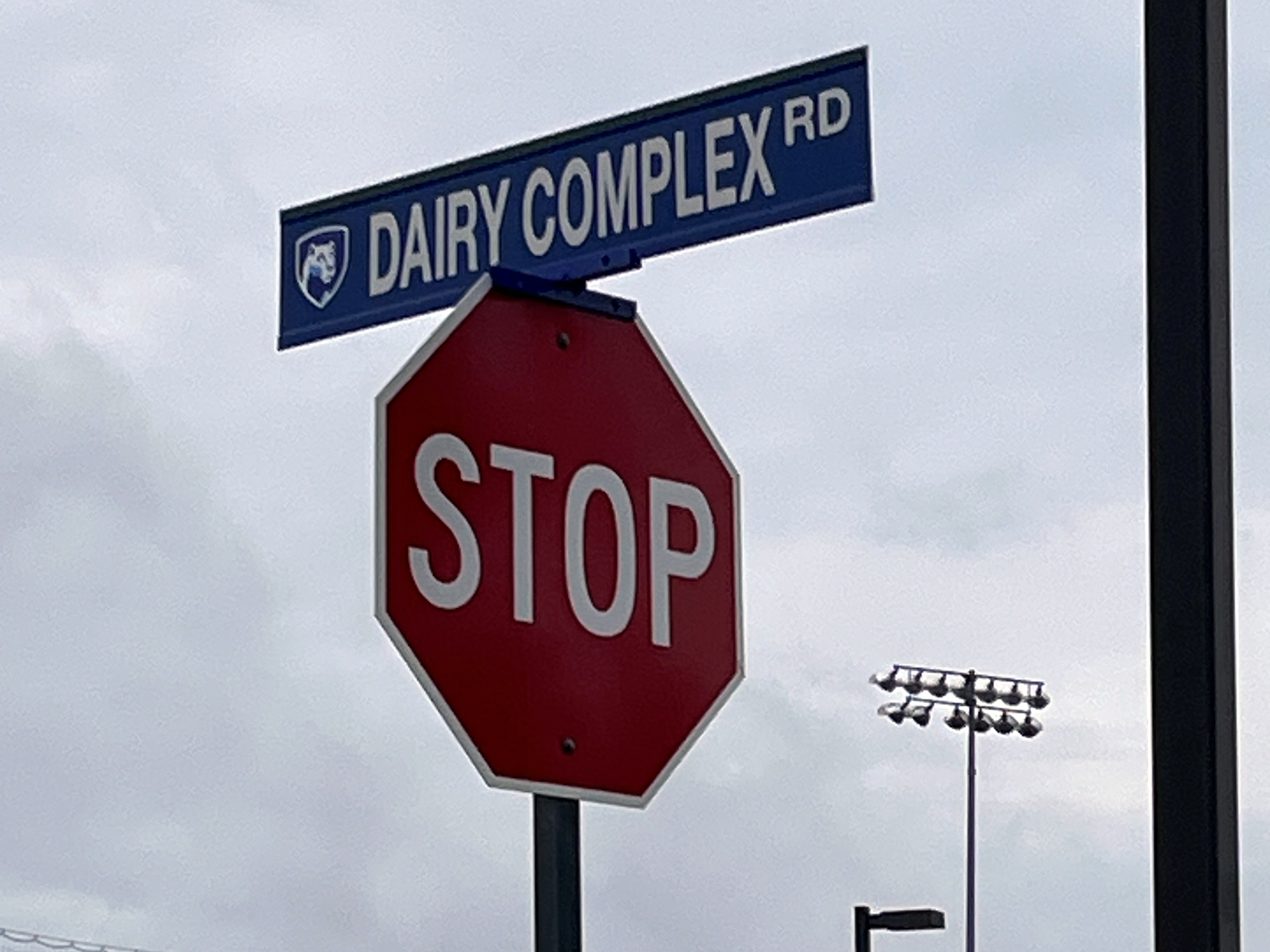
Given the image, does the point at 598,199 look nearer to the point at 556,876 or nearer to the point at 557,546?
the point at 557,546

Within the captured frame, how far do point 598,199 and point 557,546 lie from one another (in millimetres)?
583

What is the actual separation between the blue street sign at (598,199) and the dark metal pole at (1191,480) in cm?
88

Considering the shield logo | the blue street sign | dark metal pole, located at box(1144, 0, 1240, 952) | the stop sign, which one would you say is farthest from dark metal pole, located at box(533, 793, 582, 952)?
dark metal pole, located at box(1144, 0, 1240, 952)

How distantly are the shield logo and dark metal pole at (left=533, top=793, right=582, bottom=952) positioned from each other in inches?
37.8

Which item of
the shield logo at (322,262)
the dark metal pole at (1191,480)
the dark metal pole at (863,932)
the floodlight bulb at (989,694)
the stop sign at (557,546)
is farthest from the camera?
the floodlight bulb at (989,694)

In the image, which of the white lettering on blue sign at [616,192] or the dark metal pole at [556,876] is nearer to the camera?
the dark metal pole at [556,876]

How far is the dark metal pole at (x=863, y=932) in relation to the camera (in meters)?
24.8

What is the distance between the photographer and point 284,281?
4.87 m

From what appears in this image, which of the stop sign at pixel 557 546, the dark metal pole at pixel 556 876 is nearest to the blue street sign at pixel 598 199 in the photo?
the stop sign at pixel 557 546

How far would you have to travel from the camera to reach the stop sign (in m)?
4.22

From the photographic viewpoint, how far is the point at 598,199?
4621 mm

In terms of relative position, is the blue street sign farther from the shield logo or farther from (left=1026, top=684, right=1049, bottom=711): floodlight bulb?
(left=1026, top=684, right=1049, bottom=711): floodlight bulb

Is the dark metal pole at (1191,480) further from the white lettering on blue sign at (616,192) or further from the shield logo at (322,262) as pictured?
the shield logo at (322,262)

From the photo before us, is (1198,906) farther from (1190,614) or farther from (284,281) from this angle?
(284,281)
